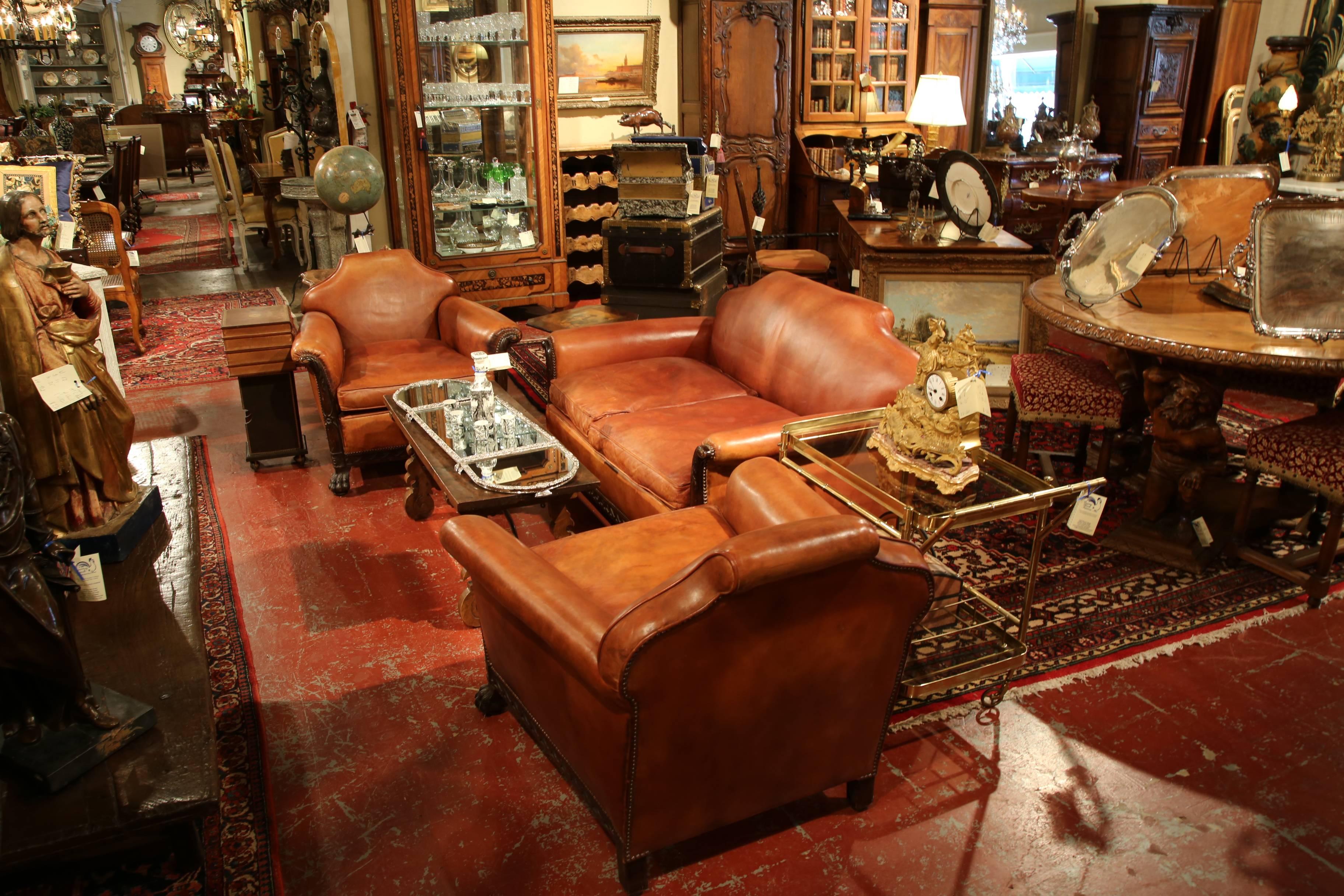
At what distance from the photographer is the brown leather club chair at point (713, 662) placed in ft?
5.89

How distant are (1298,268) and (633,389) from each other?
7.84ft

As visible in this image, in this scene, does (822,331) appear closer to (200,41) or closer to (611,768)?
(611,768)

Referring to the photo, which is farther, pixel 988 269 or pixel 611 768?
pixel 988 269

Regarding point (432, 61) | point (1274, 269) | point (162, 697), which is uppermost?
point (432, 61)

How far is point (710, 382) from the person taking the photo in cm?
396

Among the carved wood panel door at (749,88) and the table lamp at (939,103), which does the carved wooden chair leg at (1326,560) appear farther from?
the carved wood panel door at (749,88)

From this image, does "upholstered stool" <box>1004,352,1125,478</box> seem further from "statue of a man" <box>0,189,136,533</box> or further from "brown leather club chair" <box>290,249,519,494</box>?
"statue of a man" <box>0,189,136,533</box>

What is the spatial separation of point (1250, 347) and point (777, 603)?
Result: 2104mm

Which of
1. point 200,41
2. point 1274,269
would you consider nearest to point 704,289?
point 1274,269

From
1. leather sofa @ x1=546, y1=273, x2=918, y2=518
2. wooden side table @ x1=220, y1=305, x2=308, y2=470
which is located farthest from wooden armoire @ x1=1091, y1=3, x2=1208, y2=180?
wooden side table @ x1=220, y1=305, x2=308, y2=470

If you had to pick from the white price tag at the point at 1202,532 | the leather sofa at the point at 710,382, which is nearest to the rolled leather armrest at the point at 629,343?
the leather sofa at the point at 710,382

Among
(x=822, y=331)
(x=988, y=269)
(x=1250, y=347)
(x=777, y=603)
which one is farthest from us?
(x=988, y=269)

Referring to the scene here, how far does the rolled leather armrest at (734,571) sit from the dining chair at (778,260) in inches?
→ 159

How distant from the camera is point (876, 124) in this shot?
793cm
